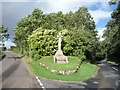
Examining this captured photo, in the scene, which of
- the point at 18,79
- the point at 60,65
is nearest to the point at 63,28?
the point at 60,65

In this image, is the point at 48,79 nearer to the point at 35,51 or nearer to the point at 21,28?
Result: the point at 35,51

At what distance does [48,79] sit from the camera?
1404 cm

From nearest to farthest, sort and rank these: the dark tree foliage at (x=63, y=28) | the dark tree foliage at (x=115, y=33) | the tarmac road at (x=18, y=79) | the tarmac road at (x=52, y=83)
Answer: the tarmac road at (x=18, y=79) < the tarmac road at (x=52, y=83) < the dark tree foliage at (x=115, y=33) < the dark tree foliage at (x=63, y=28)

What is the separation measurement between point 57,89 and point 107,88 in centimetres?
461

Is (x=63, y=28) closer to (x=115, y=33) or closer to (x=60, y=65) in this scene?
(x=115, y=33)

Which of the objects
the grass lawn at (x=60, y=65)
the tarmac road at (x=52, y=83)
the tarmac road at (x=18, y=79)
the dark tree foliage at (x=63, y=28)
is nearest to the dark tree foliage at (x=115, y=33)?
the dark tree foliage at (x=63, y=28)

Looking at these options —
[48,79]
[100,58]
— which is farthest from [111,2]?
[100,58]

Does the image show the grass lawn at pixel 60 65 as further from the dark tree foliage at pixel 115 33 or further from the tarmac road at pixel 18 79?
the dark tree foliage at pixel 115 33

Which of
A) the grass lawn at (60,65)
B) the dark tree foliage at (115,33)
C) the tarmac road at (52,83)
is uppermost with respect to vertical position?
the dark tree foliage at (115,33)

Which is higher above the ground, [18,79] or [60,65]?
[60,65]

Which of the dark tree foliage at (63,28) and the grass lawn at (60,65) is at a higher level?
the dark tree foliage at (63,28)

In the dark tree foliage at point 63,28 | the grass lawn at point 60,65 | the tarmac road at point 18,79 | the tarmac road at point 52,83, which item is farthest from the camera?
the dark tree foliage at point 63,28

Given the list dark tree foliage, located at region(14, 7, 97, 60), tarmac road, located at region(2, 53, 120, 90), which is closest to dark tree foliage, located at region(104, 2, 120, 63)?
dark tree foliage, located at region(14, 7, 97, 60)

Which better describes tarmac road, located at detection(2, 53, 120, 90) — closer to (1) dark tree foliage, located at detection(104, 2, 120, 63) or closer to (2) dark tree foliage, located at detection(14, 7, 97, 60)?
(2) dark tree foliage, located at detection(14, 7, 97, 60)
